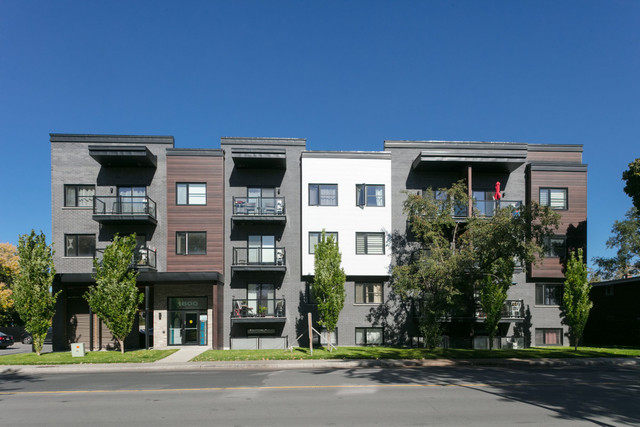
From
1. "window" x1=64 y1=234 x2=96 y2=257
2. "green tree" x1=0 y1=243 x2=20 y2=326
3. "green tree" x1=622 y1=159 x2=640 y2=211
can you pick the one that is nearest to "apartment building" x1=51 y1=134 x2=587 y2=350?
"window" x1=64 y1=234 x2=96 y2=257

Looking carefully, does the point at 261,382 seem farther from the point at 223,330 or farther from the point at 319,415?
the point at 223,330

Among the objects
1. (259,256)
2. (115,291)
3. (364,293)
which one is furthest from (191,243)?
(364,293)

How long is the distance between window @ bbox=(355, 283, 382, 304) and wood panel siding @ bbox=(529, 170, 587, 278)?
10.9 metres

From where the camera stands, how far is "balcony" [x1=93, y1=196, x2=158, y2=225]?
22750mm

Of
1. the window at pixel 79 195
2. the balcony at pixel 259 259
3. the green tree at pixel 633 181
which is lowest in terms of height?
the balcony at pixel 259 259

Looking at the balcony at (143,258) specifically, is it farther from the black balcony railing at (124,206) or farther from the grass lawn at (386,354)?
the grass lawn at (386,354)

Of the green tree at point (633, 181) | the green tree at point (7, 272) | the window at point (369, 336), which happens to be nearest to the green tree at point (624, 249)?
the green tree at point (633, 181)

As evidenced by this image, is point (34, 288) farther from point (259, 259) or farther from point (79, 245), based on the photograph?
point (259, 259)

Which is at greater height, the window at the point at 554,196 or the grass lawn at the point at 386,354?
the window at the point at 554,196

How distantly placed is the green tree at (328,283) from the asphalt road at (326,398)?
217 inches

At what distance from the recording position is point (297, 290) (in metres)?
24.5

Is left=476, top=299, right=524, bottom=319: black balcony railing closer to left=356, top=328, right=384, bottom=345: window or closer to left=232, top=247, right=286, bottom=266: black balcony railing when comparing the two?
left=356, top=328, right=384, bottom=345: window

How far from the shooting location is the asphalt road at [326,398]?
9.42 meters

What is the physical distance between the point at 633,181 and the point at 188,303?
30233 mm
